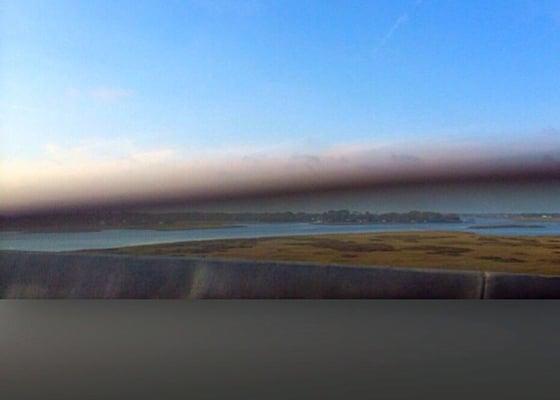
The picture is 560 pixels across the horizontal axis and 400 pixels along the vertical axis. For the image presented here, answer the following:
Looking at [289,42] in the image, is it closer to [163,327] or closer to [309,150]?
[309,150]

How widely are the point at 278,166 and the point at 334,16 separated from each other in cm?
193

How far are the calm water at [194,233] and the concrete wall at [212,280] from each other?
14 centimetres

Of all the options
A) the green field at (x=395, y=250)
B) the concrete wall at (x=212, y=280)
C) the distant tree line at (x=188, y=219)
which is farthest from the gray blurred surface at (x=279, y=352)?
the distant tree line at (x=188, y=219)

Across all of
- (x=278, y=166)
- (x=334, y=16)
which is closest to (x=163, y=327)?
(x=278, y=166)

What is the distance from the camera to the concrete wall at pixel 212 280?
8844 millimetres


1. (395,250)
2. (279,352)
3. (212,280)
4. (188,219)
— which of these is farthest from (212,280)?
(279,352)

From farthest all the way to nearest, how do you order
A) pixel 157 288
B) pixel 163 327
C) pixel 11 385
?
pixel 157 288 < pixel 163 327 < pixel 11 385

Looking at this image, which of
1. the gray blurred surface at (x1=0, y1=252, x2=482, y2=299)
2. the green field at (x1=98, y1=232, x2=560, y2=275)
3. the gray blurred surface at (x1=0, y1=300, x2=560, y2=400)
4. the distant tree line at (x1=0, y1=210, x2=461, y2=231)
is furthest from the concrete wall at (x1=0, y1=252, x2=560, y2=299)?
the gray blurred surface at (x1=0, y1=300, x2=560, y2=400)

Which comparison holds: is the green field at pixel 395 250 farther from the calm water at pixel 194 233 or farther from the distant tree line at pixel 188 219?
the distant tree line at pixel 188 219

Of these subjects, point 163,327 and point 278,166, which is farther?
point 278,166

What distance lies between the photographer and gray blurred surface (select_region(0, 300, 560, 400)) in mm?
4352

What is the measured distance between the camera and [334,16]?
8945 mm

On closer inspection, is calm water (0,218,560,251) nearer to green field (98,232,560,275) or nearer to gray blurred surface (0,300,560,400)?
green field (98,232,560,275)

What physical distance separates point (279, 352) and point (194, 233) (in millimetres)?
3831
